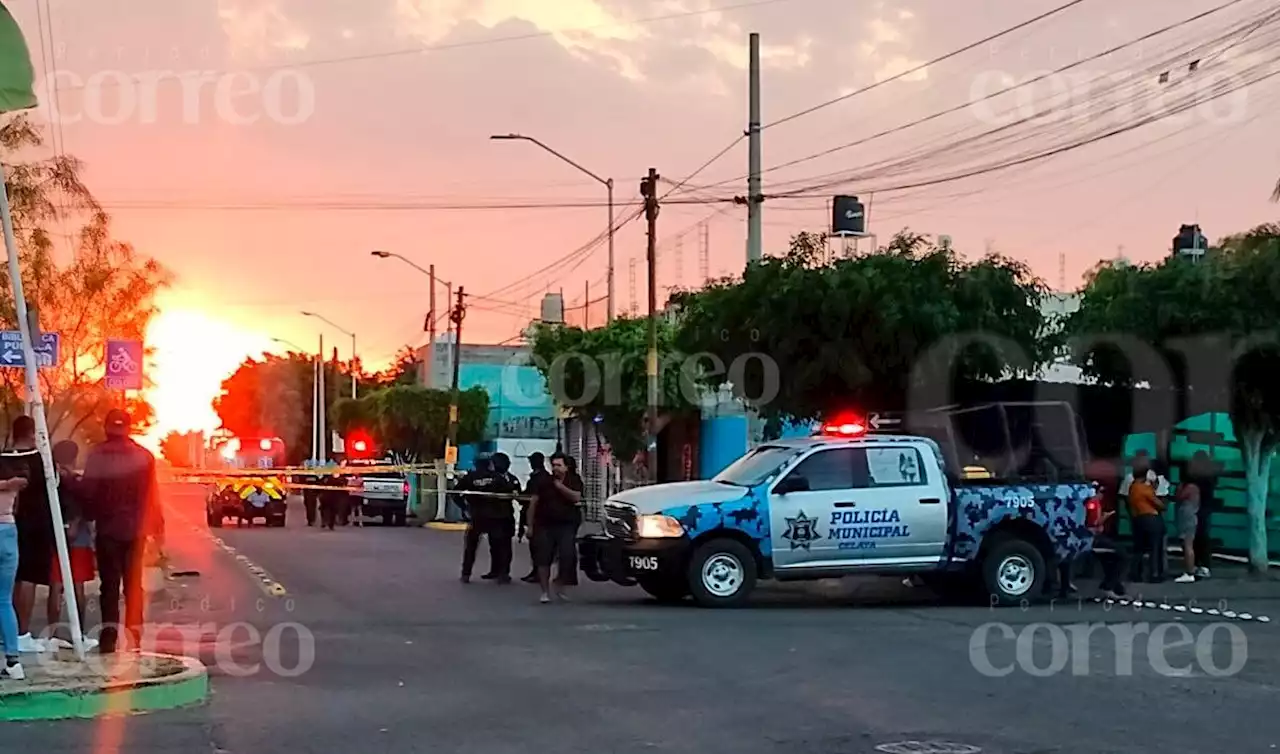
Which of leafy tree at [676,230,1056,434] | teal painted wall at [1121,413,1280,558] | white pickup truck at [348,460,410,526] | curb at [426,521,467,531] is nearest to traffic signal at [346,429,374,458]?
curb at [426,521,467,531]

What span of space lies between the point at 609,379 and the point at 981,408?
59.5 ft

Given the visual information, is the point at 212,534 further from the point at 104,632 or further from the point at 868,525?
the point at 104,632

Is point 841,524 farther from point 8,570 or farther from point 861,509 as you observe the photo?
point 8,570

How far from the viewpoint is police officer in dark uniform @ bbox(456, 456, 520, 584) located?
21625mm

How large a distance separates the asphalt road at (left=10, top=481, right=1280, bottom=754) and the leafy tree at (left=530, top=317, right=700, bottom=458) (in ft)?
57.1

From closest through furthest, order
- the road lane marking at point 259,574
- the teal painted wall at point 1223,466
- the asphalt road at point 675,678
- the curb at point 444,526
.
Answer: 1. the asphalt road at point 675,678
2. the road lane marking at point 259,574
3. the teal painted wall at point 1223,466
4. the curb at point 444,526

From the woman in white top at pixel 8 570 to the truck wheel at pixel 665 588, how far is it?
343 inches

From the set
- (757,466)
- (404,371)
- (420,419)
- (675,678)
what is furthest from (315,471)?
(404,371)

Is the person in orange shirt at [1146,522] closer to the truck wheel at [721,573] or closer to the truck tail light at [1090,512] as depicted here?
the truck tail light at [1090,512]

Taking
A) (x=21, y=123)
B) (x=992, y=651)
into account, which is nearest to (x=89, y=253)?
(x=21, y=123)

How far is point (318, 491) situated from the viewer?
130 ft

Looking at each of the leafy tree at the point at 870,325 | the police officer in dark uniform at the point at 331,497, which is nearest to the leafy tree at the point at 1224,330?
the leafy tree at the point at 870,325

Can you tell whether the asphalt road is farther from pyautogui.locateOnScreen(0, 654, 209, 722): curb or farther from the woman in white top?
the woman in white top

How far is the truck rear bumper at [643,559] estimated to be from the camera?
18.3 metres
